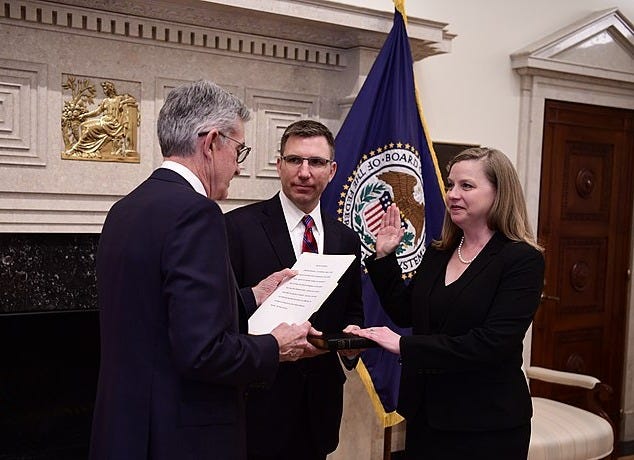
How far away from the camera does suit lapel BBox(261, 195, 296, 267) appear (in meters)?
2.18

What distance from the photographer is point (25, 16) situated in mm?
2527

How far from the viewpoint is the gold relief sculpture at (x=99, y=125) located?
2.68 metres

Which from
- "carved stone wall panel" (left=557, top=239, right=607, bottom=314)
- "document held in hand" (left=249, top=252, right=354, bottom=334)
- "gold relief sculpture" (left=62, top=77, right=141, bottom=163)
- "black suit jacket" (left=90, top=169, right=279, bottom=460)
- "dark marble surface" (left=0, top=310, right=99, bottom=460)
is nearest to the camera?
"black suit jacket" (left=90, top=169, right=279, bottom=460)

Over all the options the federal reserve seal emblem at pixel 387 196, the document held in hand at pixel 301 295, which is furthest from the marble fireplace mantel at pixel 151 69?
the document held in hand at pixel 301 295

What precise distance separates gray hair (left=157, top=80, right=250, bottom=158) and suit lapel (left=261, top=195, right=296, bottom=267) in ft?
2.18

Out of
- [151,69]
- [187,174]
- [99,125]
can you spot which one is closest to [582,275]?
[151,69]

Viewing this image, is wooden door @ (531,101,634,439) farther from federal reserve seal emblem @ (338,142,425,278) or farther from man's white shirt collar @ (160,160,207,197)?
man's white shirt collar @ (160,160,207,197)

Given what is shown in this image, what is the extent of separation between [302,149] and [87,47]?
102 centimetres

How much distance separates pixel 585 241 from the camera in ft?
14.1

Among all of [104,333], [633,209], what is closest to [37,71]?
[104,333]

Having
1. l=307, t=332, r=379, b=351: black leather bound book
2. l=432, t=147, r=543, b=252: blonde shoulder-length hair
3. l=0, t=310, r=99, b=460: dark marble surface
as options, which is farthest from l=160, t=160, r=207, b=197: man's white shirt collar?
l=0, t=310, r=99, b=460: dark marble surface

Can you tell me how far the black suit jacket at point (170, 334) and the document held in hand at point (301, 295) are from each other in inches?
8.7

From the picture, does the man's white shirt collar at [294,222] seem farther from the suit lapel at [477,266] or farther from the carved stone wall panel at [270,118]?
the carved stone wall panel at [270,118]

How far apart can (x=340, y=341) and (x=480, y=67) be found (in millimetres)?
2363
